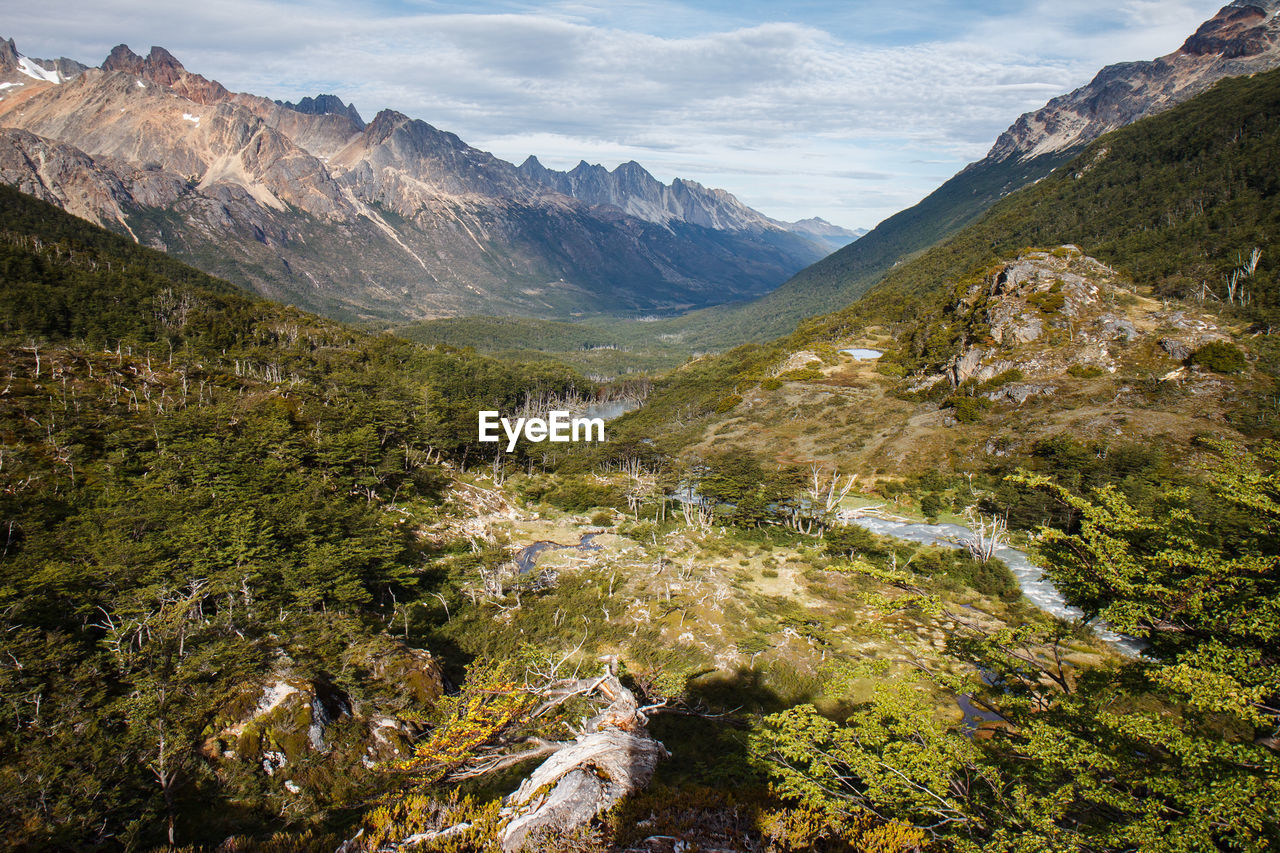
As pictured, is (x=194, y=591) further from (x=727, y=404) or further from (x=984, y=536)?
(x=727, y=404)

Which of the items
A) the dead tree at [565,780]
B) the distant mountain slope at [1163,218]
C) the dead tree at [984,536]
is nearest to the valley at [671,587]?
the dead tree at [565,780]

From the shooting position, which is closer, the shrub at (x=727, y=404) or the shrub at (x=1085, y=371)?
the shrub at (x=1085, y=371)

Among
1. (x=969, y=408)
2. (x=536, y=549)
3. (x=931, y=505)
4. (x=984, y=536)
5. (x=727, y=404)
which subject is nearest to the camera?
(x=984, y=536)

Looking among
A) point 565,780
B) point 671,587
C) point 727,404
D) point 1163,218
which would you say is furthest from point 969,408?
point 1163,218

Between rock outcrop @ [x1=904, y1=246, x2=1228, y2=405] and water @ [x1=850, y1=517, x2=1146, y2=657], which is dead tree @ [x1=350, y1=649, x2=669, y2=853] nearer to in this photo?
water @ [x1=850, y1=517, x2=1146, y2=657]

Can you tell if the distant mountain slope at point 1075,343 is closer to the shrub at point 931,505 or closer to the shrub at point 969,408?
the shrub at point 969,408
